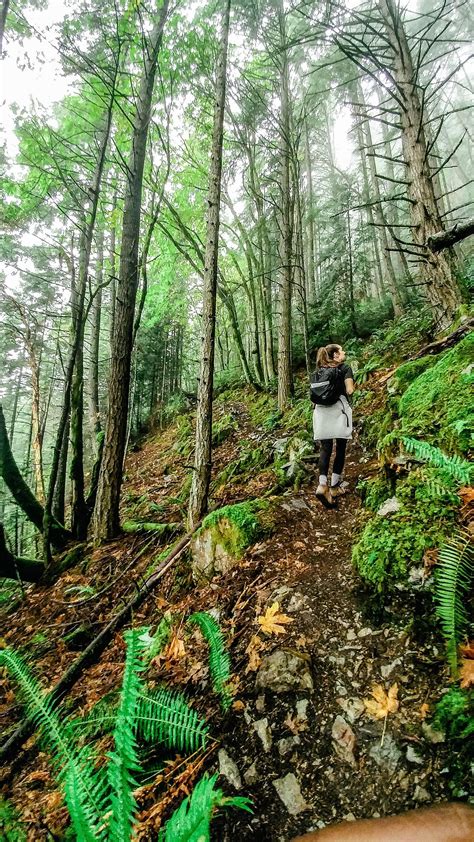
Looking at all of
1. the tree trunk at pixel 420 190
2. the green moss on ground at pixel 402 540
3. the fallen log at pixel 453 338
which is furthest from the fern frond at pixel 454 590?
the tree trunk at pixel 420 190

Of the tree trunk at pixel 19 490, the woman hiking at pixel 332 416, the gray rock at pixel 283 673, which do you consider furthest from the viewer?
the tree trunk at pixel 19 490

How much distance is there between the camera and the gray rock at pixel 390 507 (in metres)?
2.93

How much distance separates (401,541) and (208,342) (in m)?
3.67

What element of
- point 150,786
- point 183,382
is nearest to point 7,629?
point 150,786

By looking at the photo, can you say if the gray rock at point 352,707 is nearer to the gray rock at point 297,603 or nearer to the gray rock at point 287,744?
the gray rock at point 287,744

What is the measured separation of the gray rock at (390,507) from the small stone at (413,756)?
153 cm

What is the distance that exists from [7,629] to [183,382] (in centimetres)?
1793

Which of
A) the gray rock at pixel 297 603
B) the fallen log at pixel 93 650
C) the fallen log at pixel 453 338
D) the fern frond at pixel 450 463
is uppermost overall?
the fallen log at pixel 453 338

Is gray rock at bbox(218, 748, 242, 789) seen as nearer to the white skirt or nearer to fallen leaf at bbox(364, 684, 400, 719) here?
fallen leaf at bbox(364, 684, 400, 719)

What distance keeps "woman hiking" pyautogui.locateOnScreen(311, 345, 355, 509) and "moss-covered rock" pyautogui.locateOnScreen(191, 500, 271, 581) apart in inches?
30.7

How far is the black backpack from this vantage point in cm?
416

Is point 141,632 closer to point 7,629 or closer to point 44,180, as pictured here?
point 7,629

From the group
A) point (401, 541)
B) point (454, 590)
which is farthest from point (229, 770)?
point (401, 541)

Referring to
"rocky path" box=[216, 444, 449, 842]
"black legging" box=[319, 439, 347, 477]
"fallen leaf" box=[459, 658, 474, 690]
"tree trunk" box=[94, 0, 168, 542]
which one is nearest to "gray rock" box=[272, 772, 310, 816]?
"rocky path" box=[216, 444, 449, 842]
